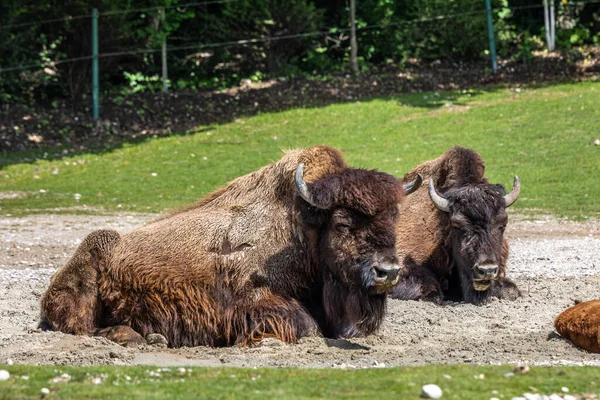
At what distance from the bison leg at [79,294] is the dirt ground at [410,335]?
304 mm

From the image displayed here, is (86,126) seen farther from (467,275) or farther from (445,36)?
(467,275)

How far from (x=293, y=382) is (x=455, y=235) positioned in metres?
5.64

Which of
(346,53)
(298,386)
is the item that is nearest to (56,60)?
(346,53)

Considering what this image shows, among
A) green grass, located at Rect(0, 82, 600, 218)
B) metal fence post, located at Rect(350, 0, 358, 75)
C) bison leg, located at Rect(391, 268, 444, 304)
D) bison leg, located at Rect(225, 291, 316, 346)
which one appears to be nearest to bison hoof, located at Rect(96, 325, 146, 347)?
bison leg, located at Rect(225, 291, 316, 346)

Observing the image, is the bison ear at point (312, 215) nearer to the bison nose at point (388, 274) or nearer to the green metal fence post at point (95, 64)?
the bison nose at point (388, 274)

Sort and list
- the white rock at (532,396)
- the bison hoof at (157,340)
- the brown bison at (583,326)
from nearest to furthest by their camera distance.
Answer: the white rock at (532,396) → the brown bison at (583,326) → the bison hoof at (157,340)

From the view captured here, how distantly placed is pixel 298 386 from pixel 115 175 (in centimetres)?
1834

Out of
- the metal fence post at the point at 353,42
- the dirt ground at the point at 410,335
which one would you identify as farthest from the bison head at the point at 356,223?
the metal fence post at the point at 353,42

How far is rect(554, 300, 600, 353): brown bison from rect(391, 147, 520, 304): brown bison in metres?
1.90

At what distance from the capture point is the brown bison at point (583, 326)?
9.81 meters

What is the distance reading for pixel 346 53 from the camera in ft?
110

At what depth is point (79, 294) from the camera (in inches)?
436

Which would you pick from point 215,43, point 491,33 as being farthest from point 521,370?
point 215,43

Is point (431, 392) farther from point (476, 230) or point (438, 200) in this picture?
point (438, 200)
